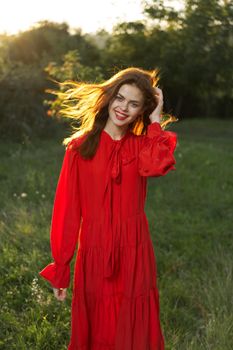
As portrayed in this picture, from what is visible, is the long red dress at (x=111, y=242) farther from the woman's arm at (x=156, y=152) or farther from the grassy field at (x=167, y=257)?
the grassy field at (x=167, y=257)

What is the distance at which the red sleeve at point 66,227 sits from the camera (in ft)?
7.99

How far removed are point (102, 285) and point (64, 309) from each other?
44.6 inches

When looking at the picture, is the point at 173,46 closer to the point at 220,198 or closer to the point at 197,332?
the point at 220,198

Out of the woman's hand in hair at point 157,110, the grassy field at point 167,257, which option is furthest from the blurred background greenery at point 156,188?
the woman's hand in hair at point 157,110

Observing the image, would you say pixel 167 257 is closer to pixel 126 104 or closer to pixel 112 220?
pixel 112 220

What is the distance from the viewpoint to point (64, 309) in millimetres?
3479

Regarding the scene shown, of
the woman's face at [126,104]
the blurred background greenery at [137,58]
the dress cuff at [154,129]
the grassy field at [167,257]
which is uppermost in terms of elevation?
the blurred background greenery at [137,58]

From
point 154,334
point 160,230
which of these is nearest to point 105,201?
point 154,334

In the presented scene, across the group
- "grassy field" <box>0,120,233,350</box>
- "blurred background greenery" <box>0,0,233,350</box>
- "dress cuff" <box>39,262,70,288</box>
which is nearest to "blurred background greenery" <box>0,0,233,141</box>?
"blurred background greenery" <box>0,0,233,350</box>

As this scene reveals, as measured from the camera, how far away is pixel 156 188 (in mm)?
7566

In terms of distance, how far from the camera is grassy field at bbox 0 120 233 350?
322 cm

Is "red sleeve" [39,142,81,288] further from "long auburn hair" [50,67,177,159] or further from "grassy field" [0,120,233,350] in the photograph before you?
"grassy field" [0,120,233,350]

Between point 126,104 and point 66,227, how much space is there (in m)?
0.65

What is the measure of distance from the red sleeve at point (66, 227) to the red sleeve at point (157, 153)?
33 centimetres
